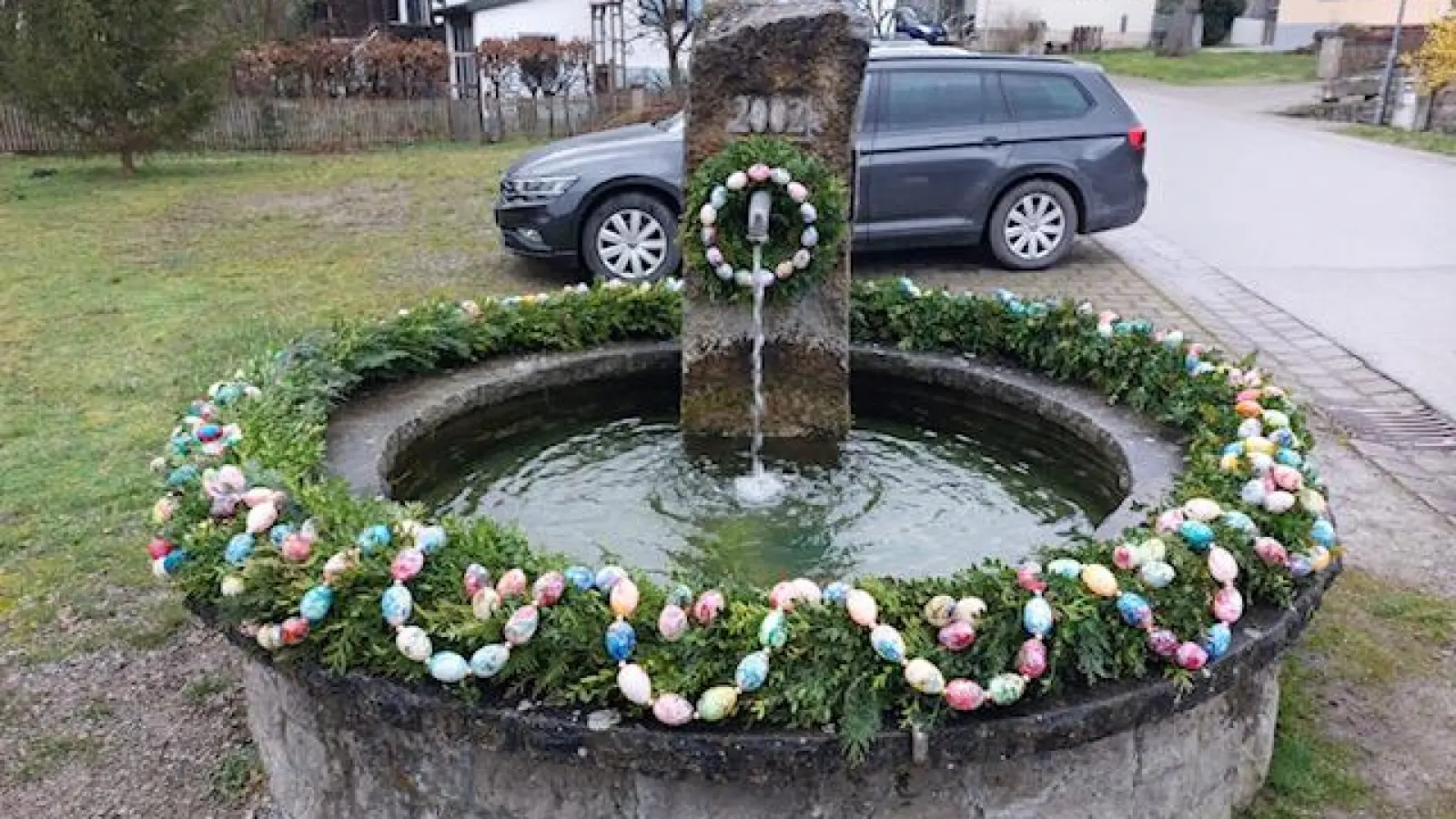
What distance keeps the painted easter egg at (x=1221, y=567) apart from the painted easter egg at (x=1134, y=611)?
26 centimetres

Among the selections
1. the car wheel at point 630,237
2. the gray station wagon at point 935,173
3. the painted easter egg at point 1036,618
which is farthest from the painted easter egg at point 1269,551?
the car wheel at point 630,237

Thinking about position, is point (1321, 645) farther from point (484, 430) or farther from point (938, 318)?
point (484, 430)

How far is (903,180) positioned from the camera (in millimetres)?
9336

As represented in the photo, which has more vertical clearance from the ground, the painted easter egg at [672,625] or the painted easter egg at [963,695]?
the painted easter egg at [672,625]

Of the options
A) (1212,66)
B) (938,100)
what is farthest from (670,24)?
(1212,66)

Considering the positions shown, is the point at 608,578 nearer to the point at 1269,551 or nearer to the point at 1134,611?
the point at 1134,611

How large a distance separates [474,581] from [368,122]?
1830 centimetres

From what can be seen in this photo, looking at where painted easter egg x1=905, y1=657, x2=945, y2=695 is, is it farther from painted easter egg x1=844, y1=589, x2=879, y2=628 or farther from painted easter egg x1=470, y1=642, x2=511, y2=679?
painted easter egg x1=470, y1=642, x2=511, y2=679

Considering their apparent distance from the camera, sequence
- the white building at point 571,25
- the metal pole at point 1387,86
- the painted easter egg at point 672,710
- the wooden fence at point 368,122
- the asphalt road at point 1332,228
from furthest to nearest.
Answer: the white building at point 571,25 < the metal pole at point 1387,86 < the wooden fence at point 368,122 < the asphalt road at point 1332,228 < the painted easter egg at point 672,710

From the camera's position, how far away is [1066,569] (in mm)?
2818

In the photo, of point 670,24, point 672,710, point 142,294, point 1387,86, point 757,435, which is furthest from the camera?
point 1387,86

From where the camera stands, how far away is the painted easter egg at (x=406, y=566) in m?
2.80

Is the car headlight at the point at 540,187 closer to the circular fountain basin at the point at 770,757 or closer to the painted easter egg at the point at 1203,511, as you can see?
the circular fountain basin at the point at 770,757

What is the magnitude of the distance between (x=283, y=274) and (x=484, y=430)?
5945 millimetres
